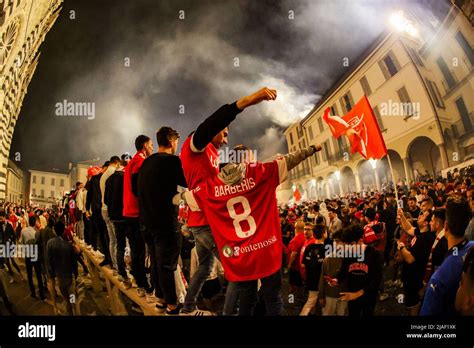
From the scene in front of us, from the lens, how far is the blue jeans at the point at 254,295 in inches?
99.0

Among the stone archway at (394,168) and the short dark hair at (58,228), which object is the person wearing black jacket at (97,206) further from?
the stone archway at (394,168)

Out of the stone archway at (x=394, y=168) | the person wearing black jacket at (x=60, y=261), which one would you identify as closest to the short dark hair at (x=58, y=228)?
the person wearing black jacket at (x=60, y=261)

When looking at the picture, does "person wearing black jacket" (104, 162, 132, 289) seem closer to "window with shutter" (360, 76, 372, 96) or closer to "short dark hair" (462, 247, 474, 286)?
"short dark hair" (462, 247, 474, 286)

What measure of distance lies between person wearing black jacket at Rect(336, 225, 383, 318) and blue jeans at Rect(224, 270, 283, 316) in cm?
148

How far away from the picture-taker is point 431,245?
3.98 m

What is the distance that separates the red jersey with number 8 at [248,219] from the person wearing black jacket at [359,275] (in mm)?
1481

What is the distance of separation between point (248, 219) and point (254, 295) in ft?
1.86

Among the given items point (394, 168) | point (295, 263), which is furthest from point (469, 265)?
point (394, 168)

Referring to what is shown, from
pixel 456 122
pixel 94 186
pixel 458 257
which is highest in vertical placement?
pixel 456 122

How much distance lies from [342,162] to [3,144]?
23.8 ft

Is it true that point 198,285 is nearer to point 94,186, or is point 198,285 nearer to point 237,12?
point 94,186

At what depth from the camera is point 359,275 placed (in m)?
A: 3.73

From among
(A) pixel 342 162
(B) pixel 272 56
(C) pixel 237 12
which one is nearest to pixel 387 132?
(A) pixel 342 162

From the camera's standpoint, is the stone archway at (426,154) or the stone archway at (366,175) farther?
the stone archway at (366,175)
